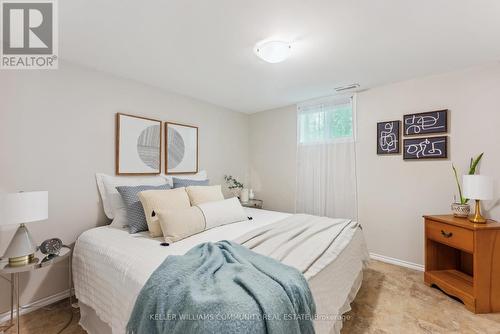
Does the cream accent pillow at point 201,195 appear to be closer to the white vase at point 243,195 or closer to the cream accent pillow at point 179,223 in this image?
the cream accent pillow at point 179,223

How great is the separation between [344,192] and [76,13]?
3401mm

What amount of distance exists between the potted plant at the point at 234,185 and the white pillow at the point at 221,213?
134 cm

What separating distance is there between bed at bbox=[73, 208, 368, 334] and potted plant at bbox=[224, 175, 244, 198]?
1.71 meters

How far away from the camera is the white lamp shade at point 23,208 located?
1.46 m

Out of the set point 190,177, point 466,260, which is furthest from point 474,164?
point 190,177

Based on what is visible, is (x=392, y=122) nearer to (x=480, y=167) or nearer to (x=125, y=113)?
(x=480, y=167)

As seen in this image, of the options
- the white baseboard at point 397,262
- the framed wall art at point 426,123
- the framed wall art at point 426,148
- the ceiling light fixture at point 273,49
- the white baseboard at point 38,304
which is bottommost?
the white baseboard at point 38,304

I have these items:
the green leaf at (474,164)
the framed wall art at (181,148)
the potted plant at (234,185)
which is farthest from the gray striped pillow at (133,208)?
the green leaf at (474,164)

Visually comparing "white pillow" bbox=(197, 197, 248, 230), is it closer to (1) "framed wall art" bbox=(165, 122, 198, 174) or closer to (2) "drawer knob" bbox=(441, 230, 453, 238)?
(1) "framed wall art" bbox=(165, 122, 198, 174)

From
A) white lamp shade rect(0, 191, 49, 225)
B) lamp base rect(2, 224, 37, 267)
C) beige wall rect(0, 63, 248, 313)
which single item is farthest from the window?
lamp base rect(2, 224, 37, 267)

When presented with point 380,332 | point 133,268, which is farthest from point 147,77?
point 380,332

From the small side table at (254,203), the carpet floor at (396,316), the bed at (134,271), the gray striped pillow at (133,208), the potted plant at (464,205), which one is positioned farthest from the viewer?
the small side table at (254,203)

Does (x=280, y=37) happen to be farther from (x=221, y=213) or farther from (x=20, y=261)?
(x=20, y=261)

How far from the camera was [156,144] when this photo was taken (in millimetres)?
2838
